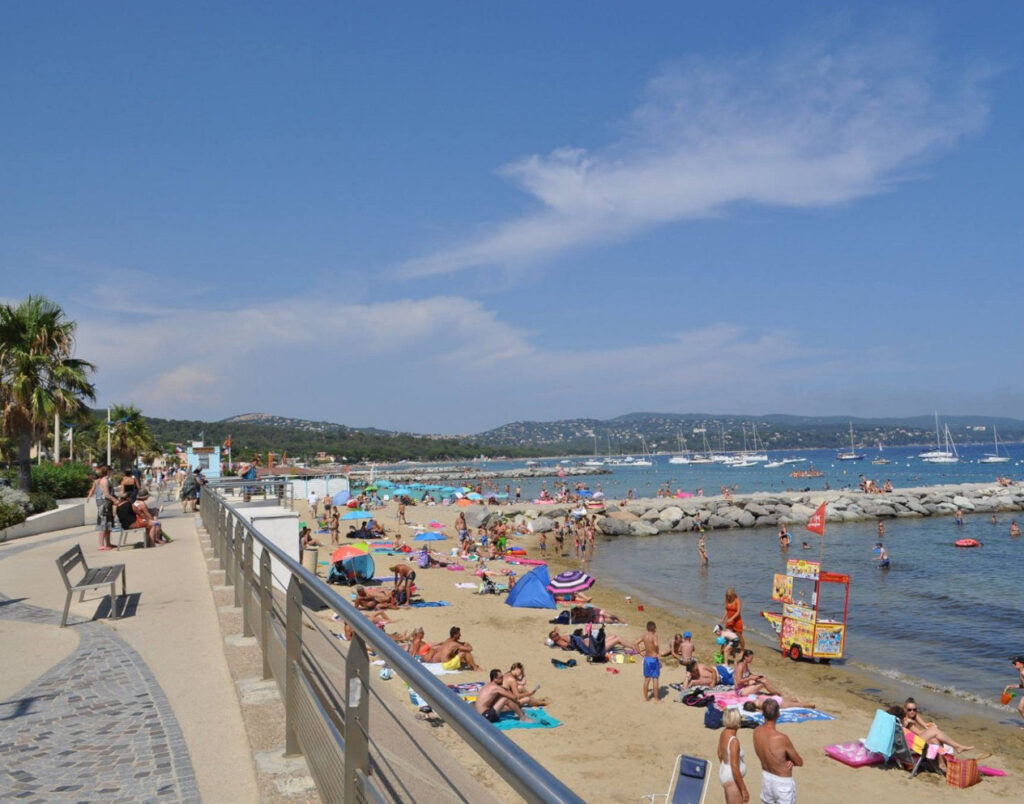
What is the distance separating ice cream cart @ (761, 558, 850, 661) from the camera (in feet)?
49.8

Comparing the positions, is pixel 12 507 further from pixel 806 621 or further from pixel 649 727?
pixel 806 621

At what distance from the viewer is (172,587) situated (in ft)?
30.4

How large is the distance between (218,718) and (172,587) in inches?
212

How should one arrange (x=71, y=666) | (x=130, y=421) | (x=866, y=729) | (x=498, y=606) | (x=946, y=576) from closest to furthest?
(x=71, y=666)
(x=866, y=729)
(x=498, y=606)
(x=946, y=576)
(x=130, y=421)

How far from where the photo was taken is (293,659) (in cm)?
363

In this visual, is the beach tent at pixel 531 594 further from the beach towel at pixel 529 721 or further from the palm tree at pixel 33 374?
the palm tree at pixel 33 374

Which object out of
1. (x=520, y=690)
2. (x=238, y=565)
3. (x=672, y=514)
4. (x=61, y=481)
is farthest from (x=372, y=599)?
(x=672, y=514)

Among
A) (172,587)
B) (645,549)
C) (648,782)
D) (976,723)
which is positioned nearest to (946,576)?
(645,549)

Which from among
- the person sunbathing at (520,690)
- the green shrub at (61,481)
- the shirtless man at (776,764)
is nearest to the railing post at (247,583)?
the shirtless man at (776,764)

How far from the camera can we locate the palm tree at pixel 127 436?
151ft

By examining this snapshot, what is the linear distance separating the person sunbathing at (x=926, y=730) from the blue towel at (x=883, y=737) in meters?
0.44

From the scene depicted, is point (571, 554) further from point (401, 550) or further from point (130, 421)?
point (130, 421)

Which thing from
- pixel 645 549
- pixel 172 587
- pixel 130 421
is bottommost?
pixel 645 549

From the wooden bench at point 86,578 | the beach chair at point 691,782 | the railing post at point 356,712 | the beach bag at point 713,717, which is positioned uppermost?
the railing post at point 356,712
